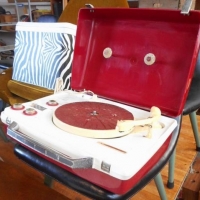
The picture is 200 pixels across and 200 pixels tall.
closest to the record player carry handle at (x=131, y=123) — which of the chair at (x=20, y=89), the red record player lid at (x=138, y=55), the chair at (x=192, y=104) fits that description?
the red record player lid at (x=138, y=55)

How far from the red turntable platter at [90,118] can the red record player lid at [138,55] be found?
13 cm

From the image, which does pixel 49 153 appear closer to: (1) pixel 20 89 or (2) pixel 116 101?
(2) pixel 116 101

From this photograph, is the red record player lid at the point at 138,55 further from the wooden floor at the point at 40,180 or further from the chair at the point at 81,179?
the wooden floor at the point at 40,180

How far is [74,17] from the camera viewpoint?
4.54ft

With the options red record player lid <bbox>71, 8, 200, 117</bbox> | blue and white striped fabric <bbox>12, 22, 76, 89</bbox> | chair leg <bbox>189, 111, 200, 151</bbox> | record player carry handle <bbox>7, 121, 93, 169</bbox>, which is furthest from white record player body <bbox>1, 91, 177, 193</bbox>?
chair leg <bbox>189, 111, 200, 151</bbox>

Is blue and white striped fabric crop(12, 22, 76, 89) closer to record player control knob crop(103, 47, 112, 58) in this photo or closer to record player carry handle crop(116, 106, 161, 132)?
record player control knob crop(103, 47, 112, 58)

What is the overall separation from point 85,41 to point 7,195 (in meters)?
0.54

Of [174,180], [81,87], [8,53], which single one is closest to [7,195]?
[81,87]

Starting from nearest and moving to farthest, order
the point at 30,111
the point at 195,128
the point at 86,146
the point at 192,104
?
the point at 86,146, the point at 30,111, the point at 192,104, the point at 195,128

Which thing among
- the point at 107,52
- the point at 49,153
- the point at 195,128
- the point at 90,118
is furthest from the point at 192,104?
the point at 49,153

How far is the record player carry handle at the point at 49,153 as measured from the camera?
479mm

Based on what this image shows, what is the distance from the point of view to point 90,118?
60 centimetres

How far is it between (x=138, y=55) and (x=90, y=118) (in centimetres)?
28

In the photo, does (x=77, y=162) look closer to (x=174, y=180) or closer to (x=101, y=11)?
(x=101, y=11)
